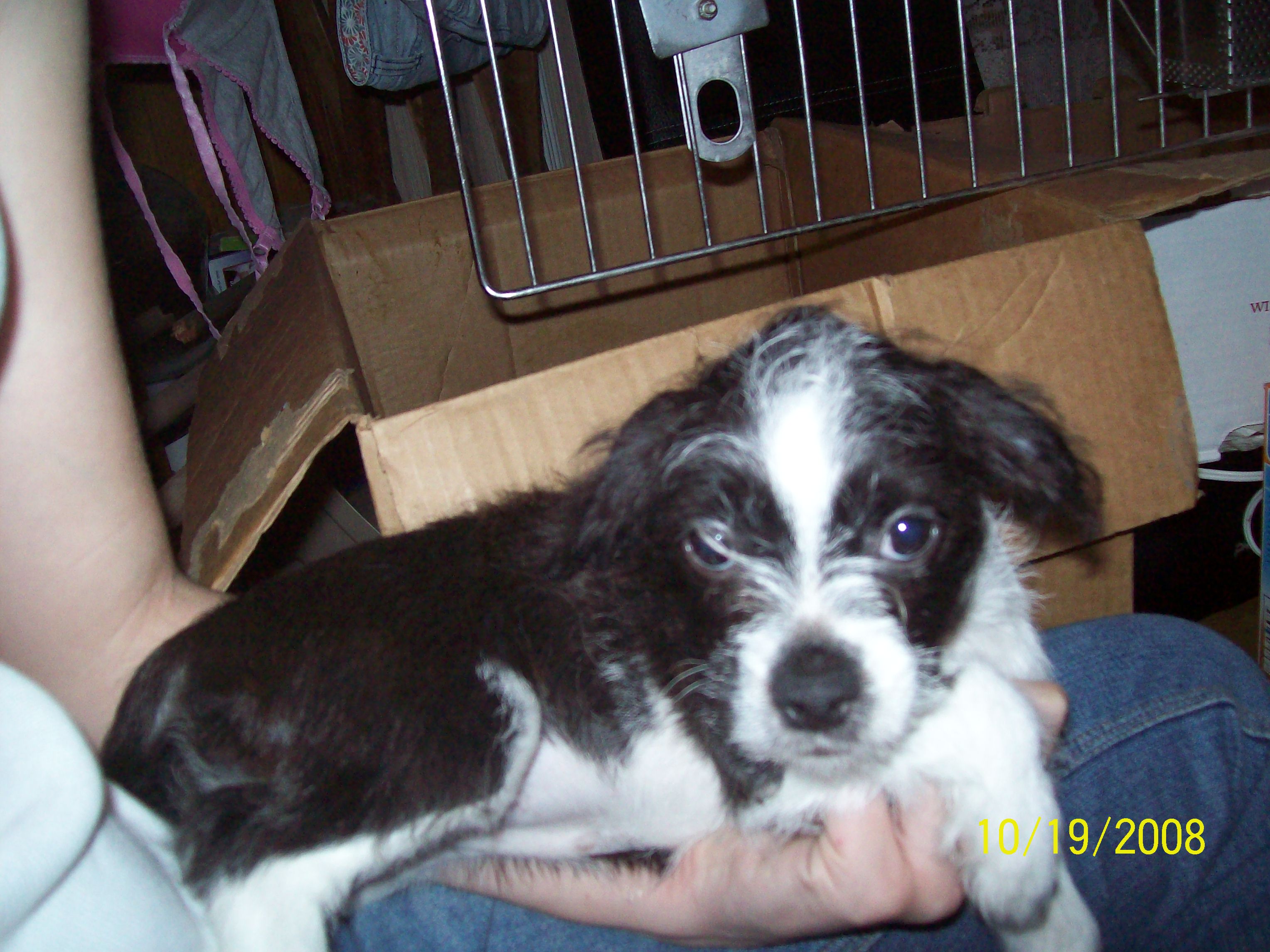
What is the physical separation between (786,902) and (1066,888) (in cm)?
45

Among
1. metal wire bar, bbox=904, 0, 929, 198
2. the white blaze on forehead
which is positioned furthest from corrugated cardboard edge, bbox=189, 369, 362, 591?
metal wire bar, bbox=904, 0, 929, 198

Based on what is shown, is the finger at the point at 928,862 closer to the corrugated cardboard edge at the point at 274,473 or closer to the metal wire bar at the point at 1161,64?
the corrugated cardboard edge at the point at 274,473

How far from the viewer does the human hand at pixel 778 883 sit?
3.75ft

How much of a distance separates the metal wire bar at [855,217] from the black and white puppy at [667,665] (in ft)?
1.54

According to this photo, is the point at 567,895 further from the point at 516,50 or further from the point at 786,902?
the point at 516,50

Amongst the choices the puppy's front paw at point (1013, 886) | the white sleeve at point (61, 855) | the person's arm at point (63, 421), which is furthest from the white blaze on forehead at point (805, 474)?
the person's arm at point (63, 421)

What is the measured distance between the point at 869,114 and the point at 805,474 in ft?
9.11

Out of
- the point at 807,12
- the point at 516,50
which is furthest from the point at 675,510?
the point at 516,50

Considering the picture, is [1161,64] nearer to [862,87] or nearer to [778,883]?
[862,87]

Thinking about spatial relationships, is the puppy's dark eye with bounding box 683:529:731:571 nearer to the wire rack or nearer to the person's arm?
the wire rack

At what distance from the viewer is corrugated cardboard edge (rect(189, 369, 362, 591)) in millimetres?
1437

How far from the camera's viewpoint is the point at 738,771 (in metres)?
→ 1.26

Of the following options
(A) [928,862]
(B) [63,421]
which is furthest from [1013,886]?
(B) [63,421]

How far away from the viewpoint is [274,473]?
1443 mm
